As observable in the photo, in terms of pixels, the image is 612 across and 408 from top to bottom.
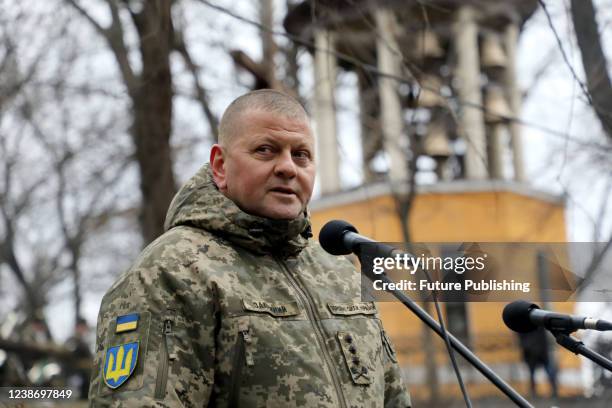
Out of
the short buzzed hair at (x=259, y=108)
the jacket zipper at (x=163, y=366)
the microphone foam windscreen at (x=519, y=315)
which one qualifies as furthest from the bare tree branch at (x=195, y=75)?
the jacket zipper at (x=163, y=366)

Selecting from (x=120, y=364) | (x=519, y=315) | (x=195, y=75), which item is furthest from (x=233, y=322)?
(x=195, y=75)

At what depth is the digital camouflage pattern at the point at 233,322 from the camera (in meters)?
3.10

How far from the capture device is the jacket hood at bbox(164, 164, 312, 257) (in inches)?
134

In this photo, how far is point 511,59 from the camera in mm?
22547

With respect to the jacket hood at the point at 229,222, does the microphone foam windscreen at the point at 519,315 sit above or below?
below

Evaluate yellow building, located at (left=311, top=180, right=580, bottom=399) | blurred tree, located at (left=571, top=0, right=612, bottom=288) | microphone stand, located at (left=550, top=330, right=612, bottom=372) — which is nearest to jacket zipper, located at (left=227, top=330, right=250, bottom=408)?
microphone stand, located at (left=550, top=330, right=612, bottom=372)

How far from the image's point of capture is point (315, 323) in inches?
134

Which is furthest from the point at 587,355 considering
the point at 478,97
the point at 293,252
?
the point at 478,97

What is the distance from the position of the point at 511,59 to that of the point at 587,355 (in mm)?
20005

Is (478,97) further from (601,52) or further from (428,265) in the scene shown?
(428,265)

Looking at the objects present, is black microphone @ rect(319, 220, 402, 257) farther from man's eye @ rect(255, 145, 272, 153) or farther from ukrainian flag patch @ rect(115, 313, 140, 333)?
ukrainian flag patch @ rect(115, 313, 140, 333)

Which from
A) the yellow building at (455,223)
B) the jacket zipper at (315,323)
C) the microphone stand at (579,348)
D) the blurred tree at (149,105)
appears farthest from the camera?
the yellow building at (455,223)

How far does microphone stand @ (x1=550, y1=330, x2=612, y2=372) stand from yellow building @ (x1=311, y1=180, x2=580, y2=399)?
977cm

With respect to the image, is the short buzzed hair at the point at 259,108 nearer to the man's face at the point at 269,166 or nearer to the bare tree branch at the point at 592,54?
the man's face at the point at 269,166
